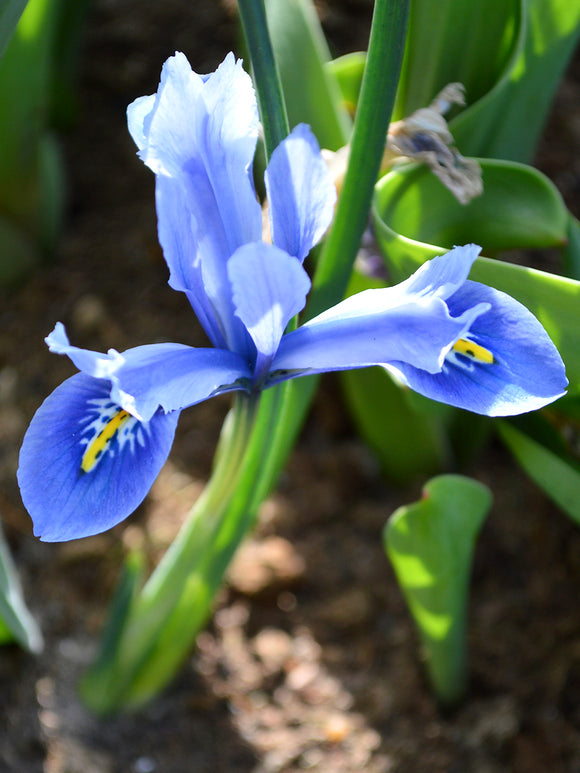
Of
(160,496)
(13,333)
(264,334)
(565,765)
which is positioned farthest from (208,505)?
(13,333)

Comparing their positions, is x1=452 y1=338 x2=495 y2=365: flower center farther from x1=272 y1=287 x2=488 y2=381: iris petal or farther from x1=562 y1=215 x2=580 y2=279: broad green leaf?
x1=562 y1=215 x2=580 y2=279: broad green leaf

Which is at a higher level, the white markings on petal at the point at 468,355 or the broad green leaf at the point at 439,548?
the white markings on petal at the point at 468,355

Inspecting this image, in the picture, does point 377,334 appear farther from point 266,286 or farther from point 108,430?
point 108,430

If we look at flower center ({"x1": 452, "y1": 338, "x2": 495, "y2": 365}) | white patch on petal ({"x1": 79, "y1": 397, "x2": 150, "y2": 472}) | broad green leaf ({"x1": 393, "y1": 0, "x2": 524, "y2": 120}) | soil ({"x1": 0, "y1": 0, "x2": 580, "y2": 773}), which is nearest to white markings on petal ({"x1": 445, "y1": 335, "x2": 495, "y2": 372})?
flower center ({"x1": 452, "y1": 338, "x2": 495, "y2": 365})

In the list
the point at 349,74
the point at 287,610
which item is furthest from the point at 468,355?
Result: the point at 287,610

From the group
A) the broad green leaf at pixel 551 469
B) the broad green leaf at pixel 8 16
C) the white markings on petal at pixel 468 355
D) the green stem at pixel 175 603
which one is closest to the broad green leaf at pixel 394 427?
the broad green leaf at pixel 551 469

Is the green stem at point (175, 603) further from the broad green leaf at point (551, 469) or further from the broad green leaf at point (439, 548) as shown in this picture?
the broad green leaf at point (551, 469)

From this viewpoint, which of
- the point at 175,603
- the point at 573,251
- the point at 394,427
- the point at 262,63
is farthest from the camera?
the point at 394,427
